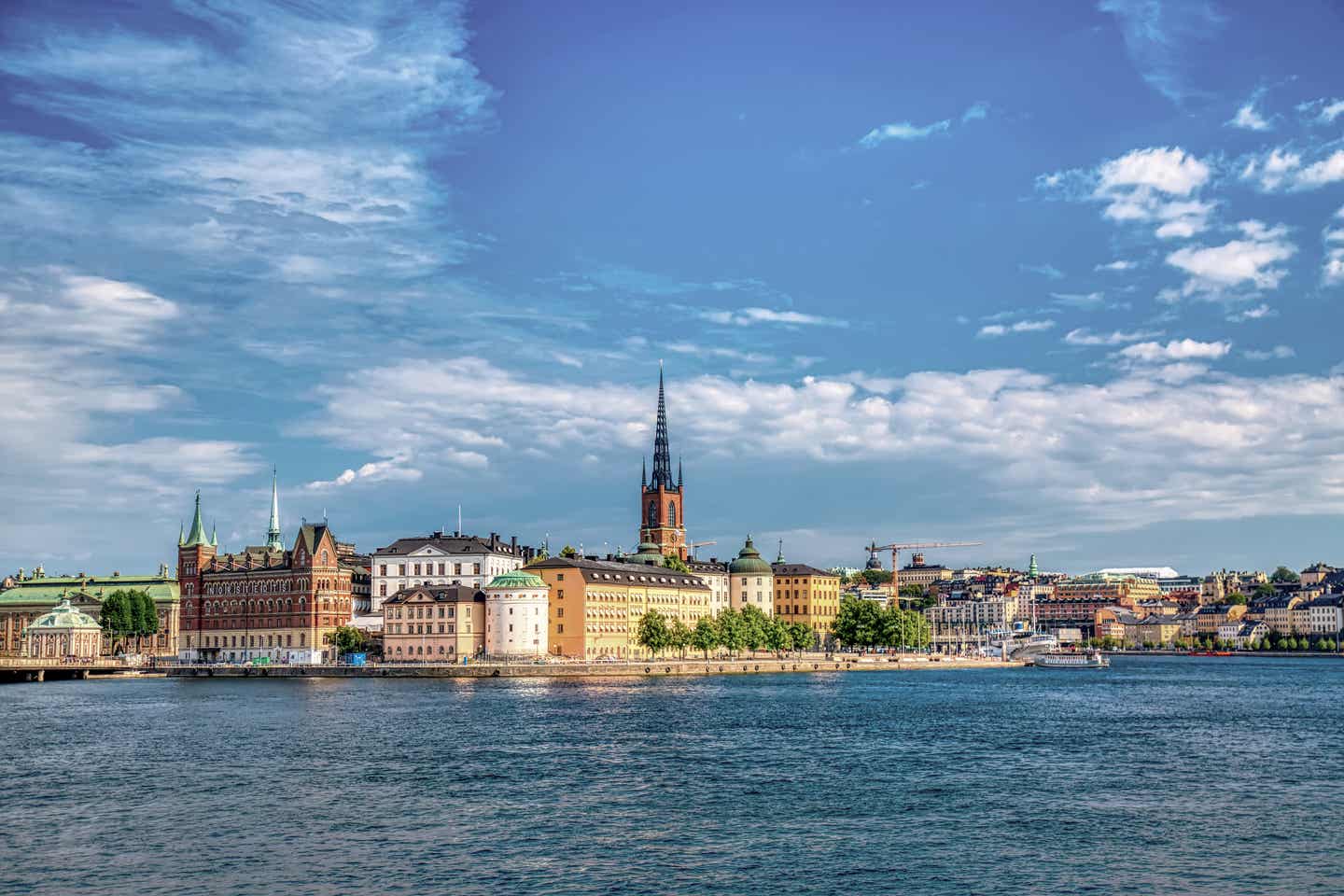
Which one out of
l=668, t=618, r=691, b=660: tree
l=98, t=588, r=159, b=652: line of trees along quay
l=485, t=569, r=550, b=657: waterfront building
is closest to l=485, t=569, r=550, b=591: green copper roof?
l=485, t=569, r=550, b=657: waterfront building

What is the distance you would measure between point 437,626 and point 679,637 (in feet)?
88.0

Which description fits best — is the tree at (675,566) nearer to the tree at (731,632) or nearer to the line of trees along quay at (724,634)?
the line of trees along quay at (724,634)

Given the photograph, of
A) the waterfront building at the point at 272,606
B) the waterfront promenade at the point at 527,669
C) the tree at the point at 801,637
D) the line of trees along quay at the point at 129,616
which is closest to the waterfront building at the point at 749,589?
the tree at the point at 801,637

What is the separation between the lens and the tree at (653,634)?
487 feet

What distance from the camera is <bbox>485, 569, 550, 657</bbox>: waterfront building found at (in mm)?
140625

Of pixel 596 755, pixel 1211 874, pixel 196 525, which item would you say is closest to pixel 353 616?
pixel 196 525

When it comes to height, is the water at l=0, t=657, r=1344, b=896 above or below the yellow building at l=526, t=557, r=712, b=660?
below

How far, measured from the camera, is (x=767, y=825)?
1676 inches

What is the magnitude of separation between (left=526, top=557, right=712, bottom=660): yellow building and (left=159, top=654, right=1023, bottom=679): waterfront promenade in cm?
868

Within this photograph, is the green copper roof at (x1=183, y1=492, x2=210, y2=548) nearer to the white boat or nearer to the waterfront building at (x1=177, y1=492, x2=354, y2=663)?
the waterfront building at (x1=177, y1=492, x2=354, y2=663)

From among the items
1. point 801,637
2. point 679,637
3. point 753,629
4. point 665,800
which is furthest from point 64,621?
point 665,800

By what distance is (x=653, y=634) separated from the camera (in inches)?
5856

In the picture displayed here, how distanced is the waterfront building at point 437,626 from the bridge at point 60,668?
97.4 ft

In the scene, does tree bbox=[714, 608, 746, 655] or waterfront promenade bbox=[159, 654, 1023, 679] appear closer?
waterfront promenade bbox=[159, 654, 1023, 679]
